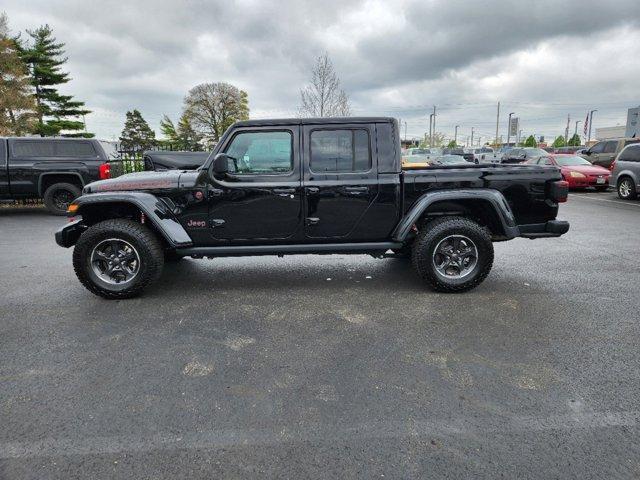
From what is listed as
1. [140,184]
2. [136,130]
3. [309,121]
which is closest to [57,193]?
[140,184]

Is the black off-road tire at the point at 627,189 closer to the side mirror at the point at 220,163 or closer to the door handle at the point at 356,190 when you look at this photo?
the door handle at the point at 356,190

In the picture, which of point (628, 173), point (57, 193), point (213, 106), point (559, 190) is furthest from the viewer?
point (213, 106)

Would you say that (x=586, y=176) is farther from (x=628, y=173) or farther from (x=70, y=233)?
(x=70, y=233)

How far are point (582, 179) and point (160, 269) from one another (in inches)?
618

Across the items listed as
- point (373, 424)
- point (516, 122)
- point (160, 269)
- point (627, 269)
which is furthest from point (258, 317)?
point (516, 122)

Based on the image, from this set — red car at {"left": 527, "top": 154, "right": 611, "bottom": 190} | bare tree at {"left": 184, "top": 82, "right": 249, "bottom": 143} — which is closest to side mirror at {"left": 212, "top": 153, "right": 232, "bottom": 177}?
red car at {"left": 527, "top": 154, "right": 611, "bottom": 190}

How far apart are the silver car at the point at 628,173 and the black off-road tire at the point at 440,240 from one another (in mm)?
10800

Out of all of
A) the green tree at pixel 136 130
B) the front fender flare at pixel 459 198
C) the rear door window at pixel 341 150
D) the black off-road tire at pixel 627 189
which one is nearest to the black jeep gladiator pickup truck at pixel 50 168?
the rear door window at pixel 341 150

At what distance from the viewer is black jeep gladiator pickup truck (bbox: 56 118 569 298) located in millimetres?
4422

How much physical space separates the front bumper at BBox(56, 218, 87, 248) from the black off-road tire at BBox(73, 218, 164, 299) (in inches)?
10.0

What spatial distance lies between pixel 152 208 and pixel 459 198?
317 centimetres

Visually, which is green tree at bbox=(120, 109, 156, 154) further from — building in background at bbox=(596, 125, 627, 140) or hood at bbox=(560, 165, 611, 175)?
building in background at bbox=(596, 125, 627, 140)

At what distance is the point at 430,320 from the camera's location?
3.88 m

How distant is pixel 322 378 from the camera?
9.52 feet
